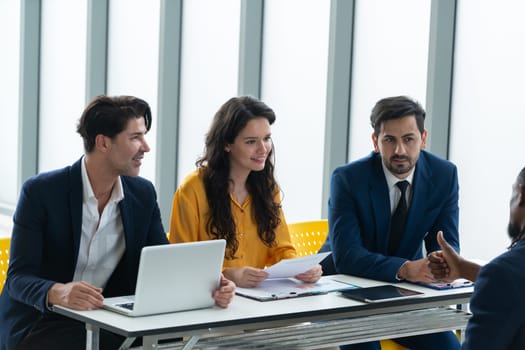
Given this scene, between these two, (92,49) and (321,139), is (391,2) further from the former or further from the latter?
(92,49)

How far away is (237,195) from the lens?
13.3ft

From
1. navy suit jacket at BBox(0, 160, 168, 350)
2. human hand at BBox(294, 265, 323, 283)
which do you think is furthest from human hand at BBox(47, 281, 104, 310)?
human hand at BBox(294, 265, 323, 283)

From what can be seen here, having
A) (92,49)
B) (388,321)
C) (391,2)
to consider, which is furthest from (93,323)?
(92,49)

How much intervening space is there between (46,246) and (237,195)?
0.91m

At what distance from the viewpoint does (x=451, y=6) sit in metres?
5.15

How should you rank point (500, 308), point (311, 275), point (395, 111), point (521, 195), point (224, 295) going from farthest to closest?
point (395, 111) → point (311, 275) → point (224, 295) → point (521, 195) → point (500, 308)

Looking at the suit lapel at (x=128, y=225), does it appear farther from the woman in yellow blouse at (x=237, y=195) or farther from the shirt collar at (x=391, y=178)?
the shirt collar at (x=391, y=178)

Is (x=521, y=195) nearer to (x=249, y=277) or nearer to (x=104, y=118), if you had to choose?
(x=249, y=277)

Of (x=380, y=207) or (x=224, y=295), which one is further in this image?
(x=380, y=207)

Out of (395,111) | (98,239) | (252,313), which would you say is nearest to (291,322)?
(252,313)

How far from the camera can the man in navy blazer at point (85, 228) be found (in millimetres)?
3402

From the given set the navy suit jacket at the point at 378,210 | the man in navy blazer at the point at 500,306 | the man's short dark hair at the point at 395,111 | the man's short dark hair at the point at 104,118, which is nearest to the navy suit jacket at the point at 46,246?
the man's short dark hair at the point at 104,118

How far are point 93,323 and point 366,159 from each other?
64.5 inches

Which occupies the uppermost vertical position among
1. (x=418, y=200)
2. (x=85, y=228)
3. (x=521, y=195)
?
(x=521, y=195)
